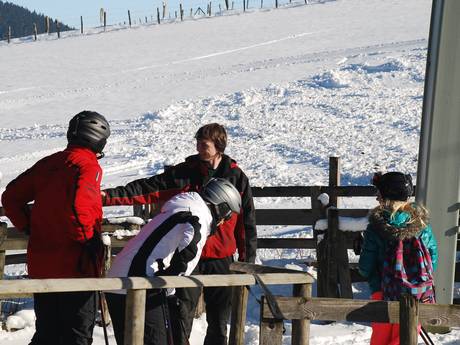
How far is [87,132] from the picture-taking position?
4957mm

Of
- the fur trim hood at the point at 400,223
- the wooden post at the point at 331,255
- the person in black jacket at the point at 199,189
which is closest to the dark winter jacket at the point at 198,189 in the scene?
the person in black jacket at the point at 199,189

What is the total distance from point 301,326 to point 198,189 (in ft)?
4.87

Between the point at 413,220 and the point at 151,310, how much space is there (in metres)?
1.54

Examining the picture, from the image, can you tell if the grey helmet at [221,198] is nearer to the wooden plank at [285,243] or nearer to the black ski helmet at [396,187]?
the black ski helmet at [396,187]

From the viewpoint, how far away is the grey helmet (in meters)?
4.82

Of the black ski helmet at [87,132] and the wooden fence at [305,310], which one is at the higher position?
the black ski helmet at [87,132]

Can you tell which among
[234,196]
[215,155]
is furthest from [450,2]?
[234,196]

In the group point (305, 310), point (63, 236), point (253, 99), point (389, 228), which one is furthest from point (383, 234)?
point (253, 99)

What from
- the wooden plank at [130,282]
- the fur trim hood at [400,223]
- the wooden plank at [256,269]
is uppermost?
the fur trim hood at [400,223]

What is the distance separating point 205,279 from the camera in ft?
14.3

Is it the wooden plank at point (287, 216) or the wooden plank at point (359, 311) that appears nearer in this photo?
the wooden plank at point (359, 311)

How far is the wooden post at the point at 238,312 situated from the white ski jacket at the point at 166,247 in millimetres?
380

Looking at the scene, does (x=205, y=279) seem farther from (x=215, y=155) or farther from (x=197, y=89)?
(x=197, y=89)

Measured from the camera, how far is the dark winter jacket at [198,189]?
5711 millimetres
